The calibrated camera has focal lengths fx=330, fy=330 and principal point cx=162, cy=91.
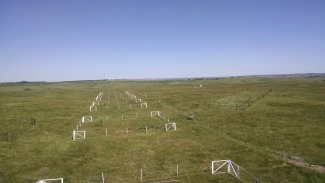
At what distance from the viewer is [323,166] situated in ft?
98.7

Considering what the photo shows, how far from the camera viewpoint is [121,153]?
36.1m

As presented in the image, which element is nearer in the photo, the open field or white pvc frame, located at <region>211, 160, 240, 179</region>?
white pvc frame, located at <region>211, 160, 240, 179</region>

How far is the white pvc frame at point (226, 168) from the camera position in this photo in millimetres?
28730

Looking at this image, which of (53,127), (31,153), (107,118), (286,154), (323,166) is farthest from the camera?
(107,118)

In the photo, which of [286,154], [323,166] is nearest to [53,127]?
[286,154]

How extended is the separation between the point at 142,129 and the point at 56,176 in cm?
2196

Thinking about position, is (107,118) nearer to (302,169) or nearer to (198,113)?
(198,113)

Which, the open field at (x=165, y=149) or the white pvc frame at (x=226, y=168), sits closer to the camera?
the white pvc frame at (x=226, y=168)

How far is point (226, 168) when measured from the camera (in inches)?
1220

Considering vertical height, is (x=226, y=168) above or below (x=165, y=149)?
below

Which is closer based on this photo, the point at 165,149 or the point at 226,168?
the point at 226,168

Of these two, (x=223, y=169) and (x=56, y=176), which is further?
(x=223, y=169)

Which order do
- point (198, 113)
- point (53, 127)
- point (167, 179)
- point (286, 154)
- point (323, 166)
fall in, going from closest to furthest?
point (167, 179) → point (323, 166) → point (286, 154) → point (53, 127) → point (198, 113)

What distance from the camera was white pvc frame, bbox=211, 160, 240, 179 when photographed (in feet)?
94.3
